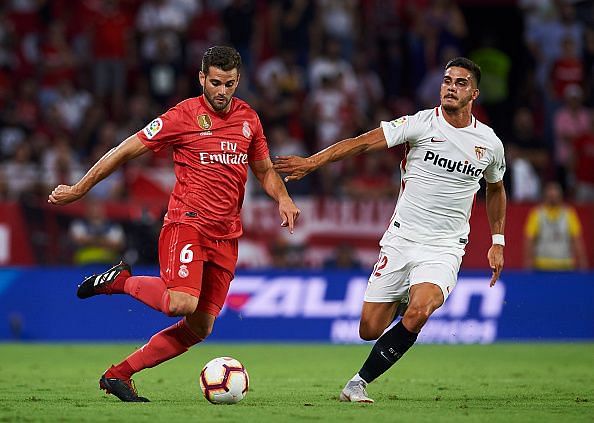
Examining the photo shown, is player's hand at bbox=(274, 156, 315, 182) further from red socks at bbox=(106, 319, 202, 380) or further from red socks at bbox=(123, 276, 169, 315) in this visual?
red socks at bbox=(106, 319, 202, 380)

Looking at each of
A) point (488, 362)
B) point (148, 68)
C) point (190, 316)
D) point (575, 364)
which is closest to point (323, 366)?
point (488, 362)

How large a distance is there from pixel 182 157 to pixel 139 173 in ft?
27.8

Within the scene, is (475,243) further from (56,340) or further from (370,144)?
(370,144)

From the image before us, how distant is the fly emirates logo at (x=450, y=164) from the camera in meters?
9.66

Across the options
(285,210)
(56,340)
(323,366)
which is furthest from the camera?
(56,340)

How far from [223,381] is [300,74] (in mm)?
12850

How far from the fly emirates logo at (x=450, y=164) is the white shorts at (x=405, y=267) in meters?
0.65

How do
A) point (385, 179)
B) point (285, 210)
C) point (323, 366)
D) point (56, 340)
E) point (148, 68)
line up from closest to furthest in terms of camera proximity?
point (285, 210) → point (323, 366) → point (56, 340) → point (385, 179) → point (148, 68)

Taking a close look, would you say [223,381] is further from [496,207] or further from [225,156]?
[496,207]

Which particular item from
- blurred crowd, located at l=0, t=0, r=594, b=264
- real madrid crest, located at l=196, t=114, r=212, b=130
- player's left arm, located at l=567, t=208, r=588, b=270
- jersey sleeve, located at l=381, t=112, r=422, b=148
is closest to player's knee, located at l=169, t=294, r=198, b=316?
real madrid crest, located at l=196, t=114, r=212, b=130

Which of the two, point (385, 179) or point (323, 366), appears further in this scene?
point (385, 179)

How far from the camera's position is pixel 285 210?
9195 mm

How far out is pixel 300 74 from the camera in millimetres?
21188

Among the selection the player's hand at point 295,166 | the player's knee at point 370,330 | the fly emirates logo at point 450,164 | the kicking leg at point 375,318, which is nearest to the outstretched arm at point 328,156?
the player's hand at point 295,166
